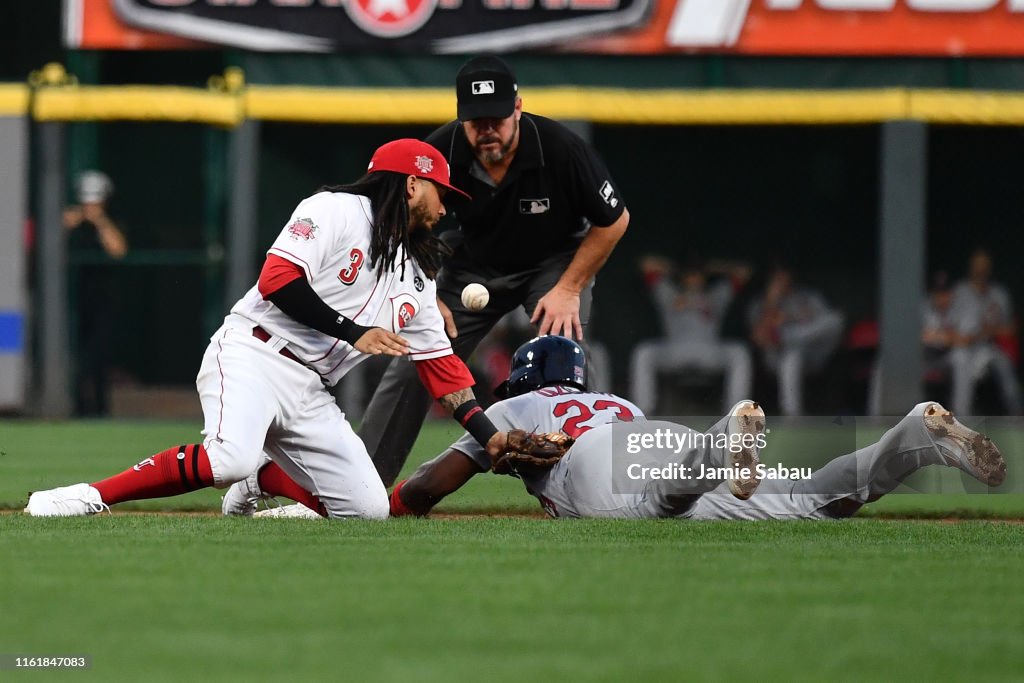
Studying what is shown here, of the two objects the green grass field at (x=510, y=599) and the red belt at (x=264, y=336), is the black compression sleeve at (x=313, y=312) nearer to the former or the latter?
the red belt at (x=264, y=336)

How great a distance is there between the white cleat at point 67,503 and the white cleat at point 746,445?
228 centimetres

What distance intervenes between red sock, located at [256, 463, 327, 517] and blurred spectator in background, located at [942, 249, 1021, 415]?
8967 mm

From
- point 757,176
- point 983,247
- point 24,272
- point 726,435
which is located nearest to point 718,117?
point 757,176

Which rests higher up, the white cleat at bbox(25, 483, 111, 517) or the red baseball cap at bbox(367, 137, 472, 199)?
the red baseball cap at bbox(367, 137, 472, 199)

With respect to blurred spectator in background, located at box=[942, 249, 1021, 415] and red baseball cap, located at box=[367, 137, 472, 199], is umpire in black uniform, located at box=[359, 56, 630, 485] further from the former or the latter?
blurred spectator in background, located at box=[942, 249, 1021, 415]

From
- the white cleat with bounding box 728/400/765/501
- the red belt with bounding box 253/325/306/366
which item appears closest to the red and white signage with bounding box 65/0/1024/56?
the red belt with bounding box 253/325/306/366

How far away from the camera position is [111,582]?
13.7 feet

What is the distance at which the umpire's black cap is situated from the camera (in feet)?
21.1

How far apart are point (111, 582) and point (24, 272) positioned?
10.0 metres

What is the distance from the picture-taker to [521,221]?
275 inches

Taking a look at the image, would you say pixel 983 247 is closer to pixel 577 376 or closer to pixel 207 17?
pixel 207 17

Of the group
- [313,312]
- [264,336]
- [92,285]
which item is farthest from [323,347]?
[92,285]

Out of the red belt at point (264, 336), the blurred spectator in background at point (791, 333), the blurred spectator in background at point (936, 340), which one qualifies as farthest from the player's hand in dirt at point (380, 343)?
the blurred spectator in background at point (791, 333)

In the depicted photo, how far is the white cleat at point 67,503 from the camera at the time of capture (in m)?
5.73
